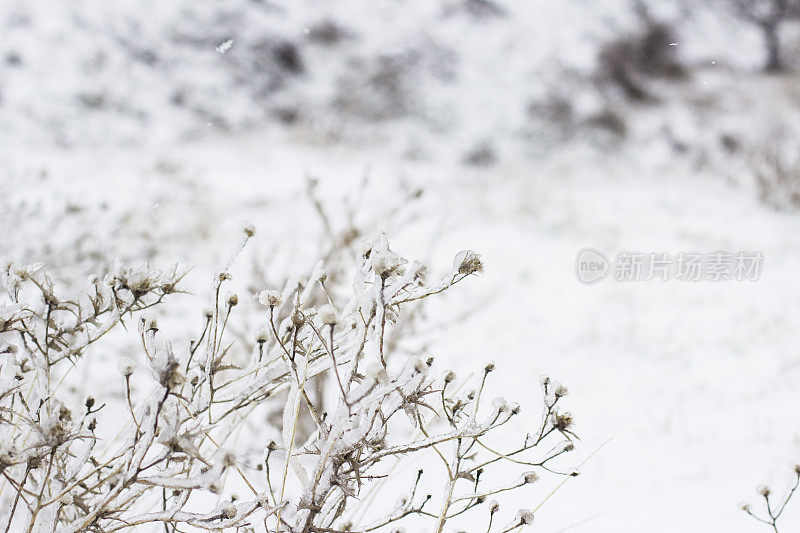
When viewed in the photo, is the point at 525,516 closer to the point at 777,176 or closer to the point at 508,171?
the point at 777,176

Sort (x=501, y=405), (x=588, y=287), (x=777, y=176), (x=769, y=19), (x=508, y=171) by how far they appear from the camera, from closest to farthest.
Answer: (x=501, y=405) < (x=588, y=287) < (x=777, y=176) < (x=508, y=171) < (x=769, y=19)

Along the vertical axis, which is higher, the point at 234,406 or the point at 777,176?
the point at 777,176

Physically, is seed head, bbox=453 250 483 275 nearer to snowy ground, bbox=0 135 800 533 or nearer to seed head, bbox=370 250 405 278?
seed head, bbox=370 250 405 278

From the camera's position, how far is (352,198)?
20.9 ft

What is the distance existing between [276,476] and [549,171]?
7301 millimetres

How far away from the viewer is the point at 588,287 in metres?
4.53

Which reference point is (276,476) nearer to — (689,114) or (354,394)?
(354,394)

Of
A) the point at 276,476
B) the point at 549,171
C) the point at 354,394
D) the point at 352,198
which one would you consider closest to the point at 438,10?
the point at 549,171

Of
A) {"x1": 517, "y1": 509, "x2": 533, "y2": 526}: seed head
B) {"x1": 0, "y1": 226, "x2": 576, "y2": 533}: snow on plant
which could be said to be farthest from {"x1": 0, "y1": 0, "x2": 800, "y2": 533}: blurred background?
{"x1": 0, "y1": 226, "x2": 576, "y2": 533}: snow on plant

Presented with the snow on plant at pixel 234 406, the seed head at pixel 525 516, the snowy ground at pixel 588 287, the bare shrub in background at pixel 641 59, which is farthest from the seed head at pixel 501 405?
the bare shrub in background at pixel 641 59

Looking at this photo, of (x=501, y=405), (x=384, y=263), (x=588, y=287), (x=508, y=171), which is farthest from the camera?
(x=508, y=171)

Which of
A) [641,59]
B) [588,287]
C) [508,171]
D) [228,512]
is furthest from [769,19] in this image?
[228,512]

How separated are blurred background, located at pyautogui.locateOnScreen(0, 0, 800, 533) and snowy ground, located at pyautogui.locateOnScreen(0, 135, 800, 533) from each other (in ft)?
0.07

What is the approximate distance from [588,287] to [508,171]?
4.08 meters
